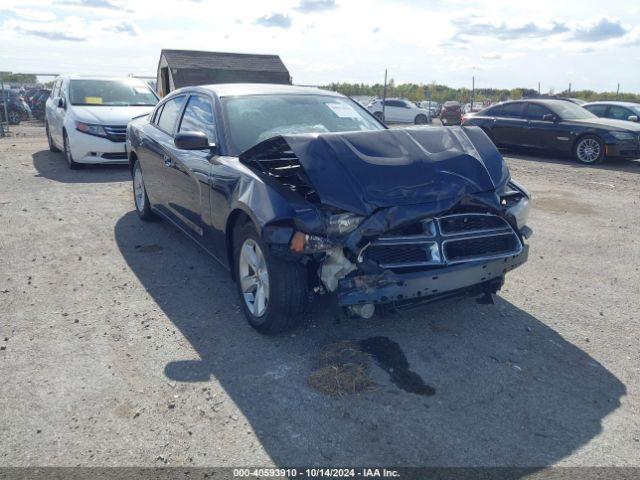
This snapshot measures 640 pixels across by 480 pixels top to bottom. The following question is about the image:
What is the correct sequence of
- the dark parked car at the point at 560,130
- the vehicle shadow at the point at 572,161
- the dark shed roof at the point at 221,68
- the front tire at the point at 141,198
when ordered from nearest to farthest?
1. the front tire at the point at 141,198
2. the vehicle shadow at the point at 572,161
3. the dark parked car at the point at 560,130
4. the dark shed roof at the point at 221,68

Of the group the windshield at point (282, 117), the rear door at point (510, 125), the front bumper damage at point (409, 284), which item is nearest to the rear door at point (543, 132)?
the rear door at point (510, 125)

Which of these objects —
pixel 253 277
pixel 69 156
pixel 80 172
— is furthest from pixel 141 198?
pixel 69 156

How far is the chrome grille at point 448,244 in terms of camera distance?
353 centimetres

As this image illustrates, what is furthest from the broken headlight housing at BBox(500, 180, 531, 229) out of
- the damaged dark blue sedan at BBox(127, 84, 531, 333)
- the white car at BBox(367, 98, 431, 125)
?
the white car at BBox(367, 98, 431, 125)

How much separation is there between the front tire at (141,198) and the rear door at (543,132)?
1018cm

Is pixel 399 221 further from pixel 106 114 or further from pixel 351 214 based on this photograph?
pixel 106 114

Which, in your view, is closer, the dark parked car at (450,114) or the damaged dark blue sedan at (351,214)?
the damaged dark blue sedan at (351,214)

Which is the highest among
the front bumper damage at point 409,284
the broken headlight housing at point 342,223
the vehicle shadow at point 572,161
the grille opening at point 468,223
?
the broken headlight housing at point 342,223

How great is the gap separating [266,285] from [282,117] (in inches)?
68.1

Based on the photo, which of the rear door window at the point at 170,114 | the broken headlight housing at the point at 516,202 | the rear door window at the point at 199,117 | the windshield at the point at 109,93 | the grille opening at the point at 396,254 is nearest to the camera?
the grille opening at the point at 396,254

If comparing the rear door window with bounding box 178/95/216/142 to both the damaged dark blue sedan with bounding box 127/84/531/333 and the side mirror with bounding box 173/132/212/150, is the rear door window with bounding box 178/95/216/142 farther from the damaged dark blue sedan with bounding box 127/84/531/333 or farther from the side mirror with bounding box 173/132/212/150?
the side mirror with bounding box 173/132/212/150

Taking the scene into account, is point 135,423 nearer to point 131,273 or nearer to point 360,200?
point 360,200

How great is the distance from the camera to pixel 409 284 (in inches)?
136

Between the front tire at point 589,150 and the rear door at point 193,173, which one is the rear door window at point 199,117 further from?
the front tire at point 589,150
